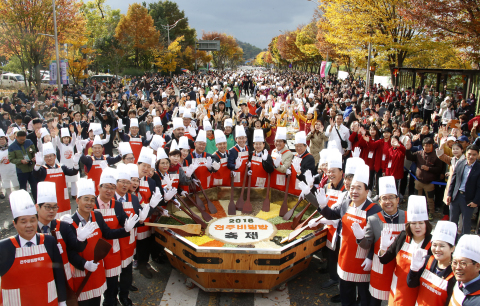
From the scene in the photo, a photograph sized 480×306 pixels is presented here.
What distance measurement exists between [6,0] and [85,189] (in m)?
27.6

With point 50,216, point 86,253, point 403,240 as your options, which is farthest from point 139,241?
point 403,240

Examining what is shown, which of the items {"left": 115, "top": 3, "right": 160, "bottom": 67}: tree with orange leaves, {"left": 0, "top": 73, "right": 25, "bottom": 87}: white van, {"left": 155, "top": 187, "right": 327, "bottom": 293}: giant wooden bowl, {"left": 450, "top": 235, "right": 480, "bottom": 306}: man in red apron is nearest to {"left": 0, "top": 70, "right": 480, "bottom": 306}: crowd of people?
{"left": 450, "top": 235, "right": 480, "bottom": 306}: man in red apron

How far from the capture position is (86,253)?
3955 mm

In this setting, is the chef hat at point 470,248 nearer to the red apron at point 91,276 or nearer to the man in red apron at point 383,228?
the man in red apron at point 383,228

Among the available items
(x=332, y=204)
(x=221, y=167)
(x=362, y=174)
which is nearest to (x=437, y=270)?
(x=362, y=174)

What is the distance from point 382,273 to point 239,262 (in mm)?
1781

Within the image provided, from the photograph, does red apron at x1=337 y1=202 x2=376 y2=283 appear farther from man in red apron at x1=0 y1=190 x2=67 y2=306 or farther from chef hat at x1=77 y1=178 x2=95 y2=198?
man in red apron at x1=0 y1=190 x2=67 y2=306

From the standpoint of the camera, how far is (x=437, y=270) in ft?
10.5

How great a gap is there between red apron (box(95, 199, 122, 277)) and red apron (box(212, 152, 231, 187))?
10.1 feet

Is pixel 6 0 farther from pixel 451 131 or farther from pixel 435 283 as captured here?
pixel 435 283

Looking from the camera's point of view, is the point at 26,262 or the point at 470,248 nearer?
the point at 470,248

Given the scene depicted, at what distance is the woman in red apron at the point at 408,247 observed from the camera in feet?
11.3

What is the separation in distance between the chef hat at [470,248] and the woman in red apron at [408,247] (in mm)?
429

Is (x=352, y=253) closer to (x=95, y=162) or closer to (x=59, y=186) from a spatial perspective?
(x=95, y=162)
